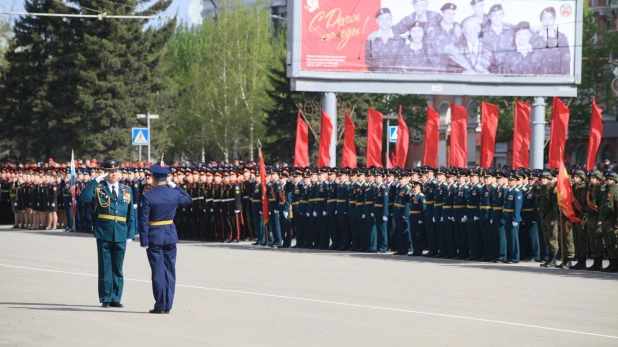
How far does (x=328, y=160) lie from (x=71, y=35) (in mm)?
25441

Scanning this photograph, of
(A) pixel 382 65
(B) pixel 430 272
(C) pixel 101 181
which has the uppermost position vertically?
(A) pixel 382 65

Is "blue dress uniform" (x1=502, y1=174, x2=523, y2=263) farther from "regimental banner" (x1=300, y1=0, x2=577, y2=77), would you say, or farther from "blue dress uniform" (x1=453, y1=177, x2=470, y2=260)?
"regimental banner" (x1=300, y1=0, x2=577, y2=77)

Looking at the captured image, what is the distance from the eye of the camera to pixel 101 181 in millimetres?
13836

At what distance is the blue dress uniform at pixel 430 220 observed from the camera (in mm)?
22234

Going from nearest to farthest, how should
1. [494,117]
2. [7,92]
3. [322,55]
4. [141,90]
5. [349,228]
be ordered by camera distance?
[349,228] < [494,117] < [322,55] < [141,90] < [7,92]

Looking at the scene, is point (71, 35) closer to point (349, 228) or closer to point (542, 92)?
point (542, 92)

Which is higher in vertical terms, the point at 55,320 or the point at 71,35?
the point at 71,35

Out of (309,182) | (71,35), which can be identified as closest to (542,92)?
(309,182)

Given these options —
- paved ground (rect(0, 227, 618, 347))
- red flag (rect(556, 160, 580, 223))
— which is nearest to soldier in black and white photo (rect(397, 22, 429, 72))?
paved ground (rect(0, 227, 618, 347))

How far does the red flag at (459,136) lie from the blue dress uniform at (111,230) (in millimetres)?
15331

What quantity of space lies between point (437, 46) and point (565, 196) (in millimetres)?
17844

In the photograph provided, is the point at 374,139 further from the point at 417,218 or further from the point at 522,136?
the point at 417,218

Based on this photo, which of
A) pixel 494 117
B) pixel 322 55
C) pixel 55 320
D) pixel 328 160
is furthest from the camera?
pixel 322 55

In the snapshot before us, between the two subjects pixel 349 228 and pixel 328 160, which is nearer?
pixel 349 228
